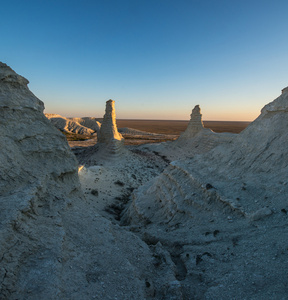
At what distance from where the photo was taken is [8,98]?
664 centimetres

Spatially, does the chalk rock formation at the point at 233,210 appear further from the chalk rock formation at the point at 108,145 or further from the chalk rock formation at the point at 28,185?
the chalk rock formation at the point at 108,145

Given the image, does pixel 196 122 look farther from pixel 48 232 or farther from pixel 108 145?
pixel 48 232

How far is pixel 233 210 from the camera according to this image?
22.3 ft

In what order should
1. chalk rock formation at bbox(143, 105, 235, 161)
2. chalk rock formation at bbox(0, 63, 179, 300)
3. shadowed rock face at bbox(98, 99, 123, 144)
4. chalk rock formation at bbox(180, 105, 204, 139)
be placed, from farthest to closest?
chalk rock formation at bbox(180, 105, 204, 139)
chalk rock formation at bbox(143, 105, 235, 161)
shadowed rock face at bbox(98, 99, 123, 144)
chalk rock formation at bbox(0, 63, 179, 300)

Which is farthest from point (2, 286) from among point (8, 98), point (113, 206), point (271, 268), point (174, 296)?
point (113, 206)

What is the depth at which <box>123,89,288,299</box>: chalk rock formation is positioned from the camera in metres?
4.41

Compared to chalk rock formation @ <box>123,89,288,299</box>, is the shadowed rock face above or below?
above

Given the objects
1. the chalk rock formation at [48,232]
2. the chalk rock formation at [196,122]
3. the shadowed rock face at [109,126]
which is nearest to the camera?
the chalk rock formation at [48,232]

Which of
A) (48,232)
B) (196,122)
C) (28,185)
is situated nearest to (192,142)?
(196,122)

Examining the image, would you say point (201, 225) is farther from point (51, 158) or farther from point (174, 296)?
point (51, 158)

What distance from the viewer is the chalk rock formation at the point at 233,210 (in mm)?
4410

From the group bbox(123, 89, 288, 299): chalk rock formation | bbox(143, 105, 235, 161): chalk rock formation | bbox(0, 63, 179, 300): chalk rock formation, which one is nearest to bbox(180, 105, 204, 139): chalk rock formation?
bbox(143, 105, 235, 161): chalk rock formation

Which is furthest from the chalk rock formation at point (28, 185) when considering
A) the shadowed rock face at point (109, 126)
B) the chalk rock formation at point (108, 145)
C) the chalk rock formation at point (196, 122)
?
the chalk rock formation at point (196, 122)

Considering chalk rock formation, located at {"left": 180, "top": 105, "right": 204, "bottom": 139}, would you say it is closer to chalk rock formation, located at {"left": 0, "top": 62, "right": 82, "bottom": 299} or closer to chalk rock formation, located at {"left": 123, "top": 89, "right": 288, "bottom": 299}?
chalk rock formation, located at {"left": 123, "top": 89, "right": 288, "bottom": 299}
